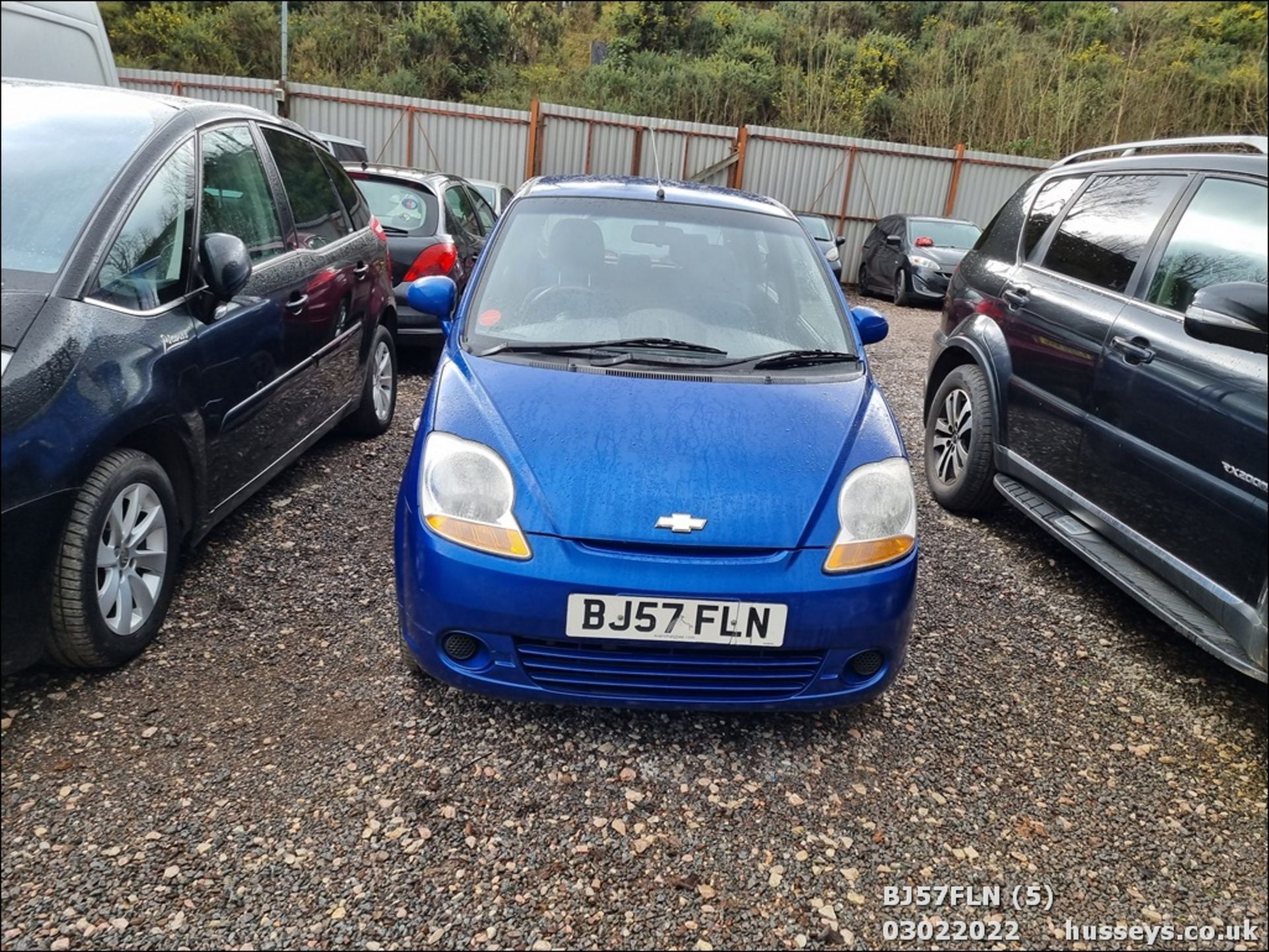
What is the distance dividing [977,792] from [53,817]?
2305 millimetres

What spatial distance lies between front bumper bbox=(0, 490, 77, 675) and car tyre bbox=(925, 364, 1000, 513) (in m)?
3.61

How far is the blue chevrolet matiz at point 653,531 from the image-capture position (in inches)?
89.0

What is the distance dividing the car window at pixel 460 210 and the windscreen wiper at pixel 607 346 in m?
4.23

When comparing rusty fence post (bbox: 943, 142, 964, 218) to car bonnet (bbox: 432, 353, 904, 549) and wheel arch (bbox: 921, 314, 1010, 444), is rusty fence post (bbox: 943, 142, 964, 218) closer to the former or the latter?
wheel arch (bbox: 921, 314, 1010, 444)

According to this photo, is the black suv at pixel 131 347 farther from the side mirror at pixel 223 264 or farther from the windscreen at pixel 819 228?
the windscreen at pixel 819 228

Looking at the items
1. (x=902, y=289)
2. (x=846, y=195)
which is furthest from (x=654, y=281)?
(x=846, y=195)

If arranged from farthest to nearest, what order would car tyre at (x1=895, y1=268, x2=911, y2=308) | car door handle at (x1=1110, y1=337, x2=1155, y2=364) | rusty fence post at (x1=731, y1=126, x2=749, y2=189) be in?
rusty fence post at (x1=731, y1=126, x2=749, y2=189)
car tyre at (x1=895, y1=268, x2=911, y2=308)
car door handle at (x1=1110, y1=337, x2=1155, y2=364)

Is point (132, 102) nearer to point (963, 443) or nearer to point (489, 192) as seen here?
point (963, 443)

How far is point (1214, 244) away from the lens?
3014 millimetres

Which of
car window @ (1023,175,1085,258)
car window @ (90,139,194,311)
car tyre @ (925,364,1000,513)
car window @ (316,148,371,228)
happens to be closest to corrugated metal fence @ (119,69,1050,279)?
car window @ (316,148,371,228)

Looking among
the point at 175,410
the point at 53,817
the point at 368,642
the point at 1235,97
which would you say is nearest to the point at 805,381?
the point at 368,642

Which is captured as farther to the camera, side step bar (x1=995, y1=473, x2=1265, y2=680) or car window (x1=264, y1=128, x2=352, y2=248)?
car window (x1=264, y1=128, x2=352, y2=248)

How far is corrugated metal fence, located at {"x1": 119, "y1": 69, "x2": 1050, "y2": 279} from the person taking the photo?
14891 millimetres

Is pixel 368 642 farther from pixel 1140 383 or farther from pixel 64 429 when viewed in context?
pixel 1140 383
